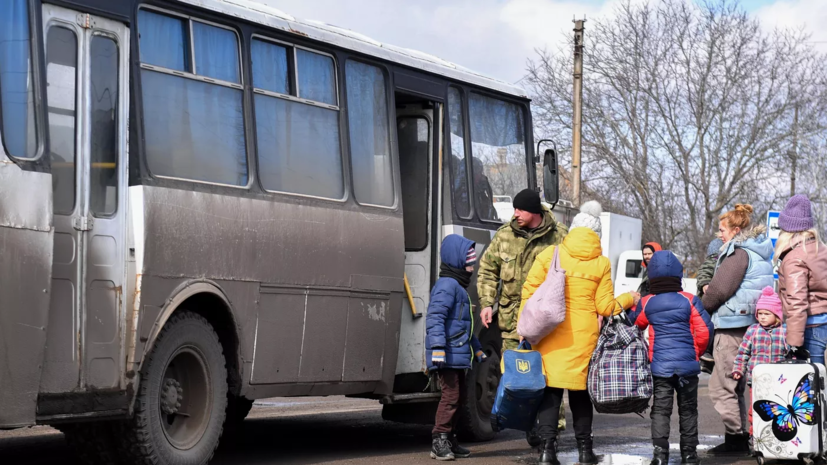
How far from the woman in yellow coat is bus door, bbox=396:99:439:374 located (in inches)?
69.2

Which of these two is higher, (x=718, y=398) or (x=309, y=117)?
(x=309, y=117)

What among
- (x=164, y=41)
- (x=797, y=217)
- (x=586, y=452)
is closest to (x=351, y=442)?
(x=586, y=452)

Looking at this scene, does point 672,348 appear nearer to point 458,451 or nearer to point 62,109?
point 458,451

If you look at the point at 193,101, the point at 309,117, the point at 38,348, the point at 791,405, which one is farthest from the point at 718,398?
the point at 38,348

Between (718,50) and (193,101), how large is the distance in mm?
31486

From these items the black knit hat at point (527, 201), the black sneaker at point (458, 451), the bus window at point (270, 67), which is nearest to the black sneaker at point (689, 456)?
the black sneaker at point (458, 451)

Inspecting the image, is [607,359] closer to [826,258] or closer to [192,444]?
[826,258]

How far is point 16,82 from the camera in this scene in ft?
21.8

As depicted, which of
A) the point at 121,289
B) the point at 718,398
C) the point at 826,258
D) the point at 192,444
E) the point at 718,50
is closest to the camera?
the point at 121,289

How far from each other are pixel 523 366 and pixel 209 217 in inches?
91.6

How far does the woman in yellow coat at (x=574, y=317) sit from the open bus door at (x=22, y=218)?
11.2 ft

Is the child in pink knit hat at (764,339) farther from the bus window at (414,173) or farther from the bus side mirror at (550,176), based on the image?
the bus window at (414,173)

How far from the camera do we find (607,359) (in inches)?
323

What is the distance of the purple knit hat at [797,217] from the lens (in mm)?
8914
